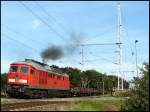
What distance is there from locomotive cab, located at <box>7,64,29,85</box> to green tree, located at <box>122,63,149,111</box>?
14783 mm

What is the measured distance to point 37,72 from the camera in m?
43.8

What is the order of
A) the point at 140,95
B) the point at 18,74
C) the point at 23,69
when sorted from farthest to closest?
the point at 23,69, the point at 18,74, the point at 140,95

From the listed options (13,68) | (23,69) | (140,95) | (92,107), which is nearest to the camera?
(140,95)

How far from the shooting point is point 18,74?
4231cm

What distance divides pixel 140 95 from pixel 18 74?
16811 millimetres

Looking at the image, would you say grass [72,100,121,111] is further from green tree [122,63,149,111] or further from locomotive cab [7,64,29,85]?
locomotive cab [7,64,29,85]

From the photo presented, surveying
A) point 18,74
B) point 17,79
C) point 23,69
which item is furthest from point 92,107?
point 23,69

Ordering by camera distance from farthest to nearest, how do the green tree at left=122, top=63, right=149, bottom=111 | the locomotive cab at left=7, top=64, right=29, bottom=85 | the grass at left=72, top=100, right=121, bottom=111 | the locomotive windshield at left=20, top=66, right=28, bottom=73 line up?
the locomotive windshield at left=20, top=66, right=28, bottom=73, the locomotive cab at left=7, top=64, right=29, bottom=85, the grass at left=72, top=100, right=121, bottom=111, the green tree at left=122, top=63, right=149, bottom=111

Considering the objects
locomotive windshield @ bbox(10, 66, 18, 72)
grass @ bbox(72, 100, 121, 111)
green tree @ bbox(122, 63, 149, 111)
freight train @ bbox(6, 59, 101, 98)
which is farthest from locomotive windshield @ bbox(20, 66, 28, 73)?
green tree @ bbox(122, 63, 149, 111)

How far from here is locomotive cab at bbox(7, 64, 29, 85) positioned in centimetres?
4194

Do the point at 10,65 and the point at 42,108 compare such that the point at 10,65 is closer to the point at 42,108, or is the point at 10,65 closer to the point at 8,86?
the point at 8,86

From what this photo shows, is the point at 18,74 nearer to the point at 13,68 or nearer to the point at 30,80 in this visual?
the point at 13,68

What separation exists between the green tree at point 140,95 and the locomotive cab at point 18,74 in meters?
14.8

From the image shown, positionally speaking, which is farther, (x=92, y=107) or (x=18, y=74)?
(x=18, y=74)
